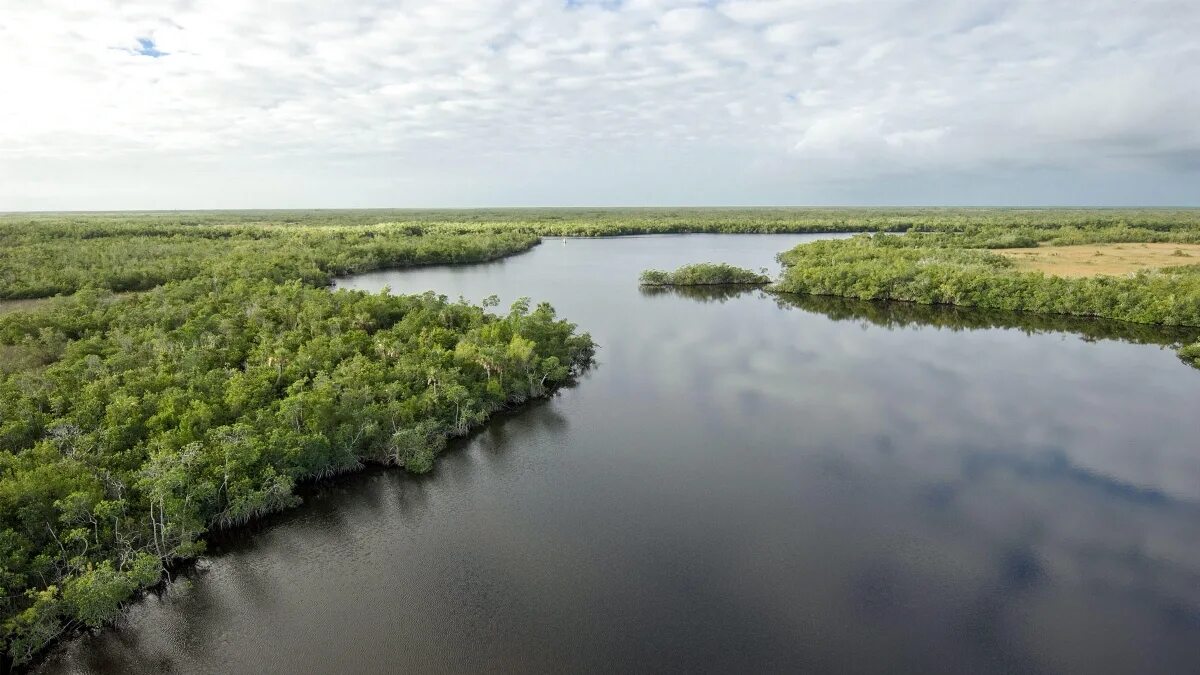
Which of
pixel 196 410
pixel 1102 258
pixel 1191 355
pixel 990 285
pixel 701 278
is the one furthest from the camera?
pixel 1102 258

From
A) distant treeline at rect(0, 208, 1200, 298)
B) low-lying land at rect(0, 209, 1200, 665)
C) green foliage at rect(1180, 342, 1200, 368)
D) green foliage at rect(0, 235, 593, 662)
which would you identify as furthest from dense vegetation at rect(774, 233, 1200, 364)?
green foliage at rect(0, 235, 593, 662)

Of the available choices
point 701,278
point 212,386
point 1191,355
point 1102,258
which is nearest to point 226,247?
point 701,278

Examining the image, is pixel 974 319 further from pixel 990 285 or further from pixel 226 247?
pixel 226 247

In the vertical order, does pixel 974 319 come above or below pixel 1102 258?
below

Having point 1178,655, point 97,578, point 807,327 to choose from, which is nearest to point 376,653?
point 97,578

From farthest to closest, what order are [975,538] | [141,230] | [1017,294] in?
[141,230] < [1017,294] < [975,538]

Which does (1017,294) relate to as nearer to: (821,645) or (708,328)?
(708,328)

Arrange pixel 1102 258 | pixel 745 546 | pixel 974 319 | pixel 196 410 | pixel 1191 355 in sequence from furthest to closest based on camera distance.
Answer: pixel 1102 258 → pixel 974 319 → pixel 1191 355 → pixel 196 410 → pixel 745 546
